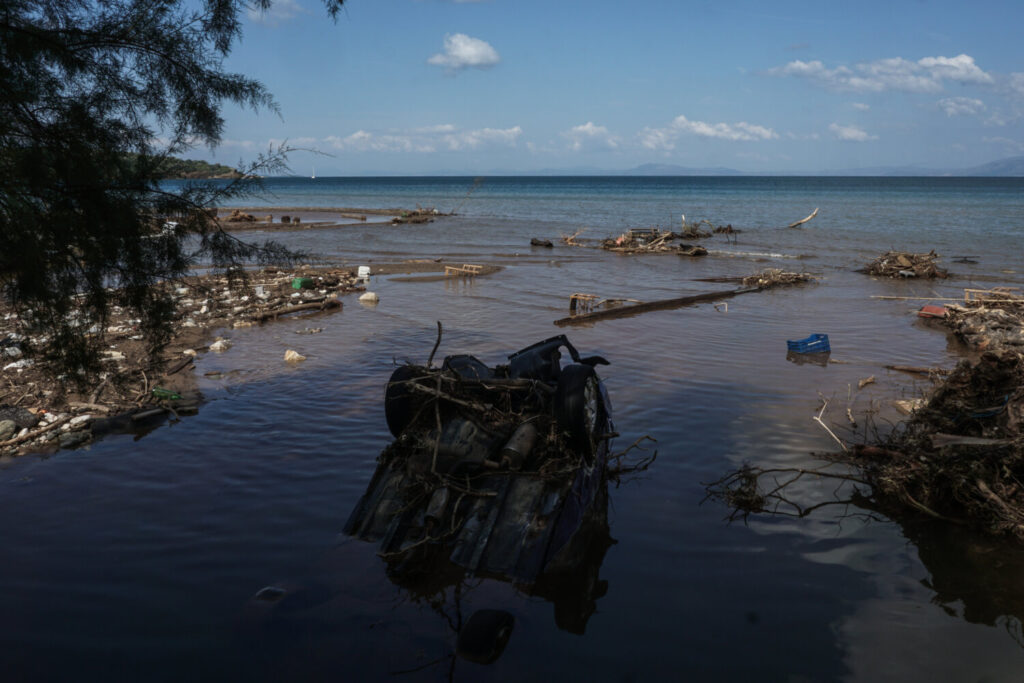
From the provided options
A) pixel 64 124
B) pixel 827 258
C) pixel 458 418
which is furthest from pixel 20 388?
pixel 827 258

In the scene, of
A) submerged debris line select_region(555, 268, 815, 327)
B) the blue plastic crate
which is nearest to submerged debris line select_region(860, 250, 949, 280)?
submerged debris line select_region(555, 268, 815, 327)

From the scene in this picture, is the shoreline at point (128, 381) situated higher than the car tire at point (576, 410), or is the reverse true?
the car tire at point (576, 410)

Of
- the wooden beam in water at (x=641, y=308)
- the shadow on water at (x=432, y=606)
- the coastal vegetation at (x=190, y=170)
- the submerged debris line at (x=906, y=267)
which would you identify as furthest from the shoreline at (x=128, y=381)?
the submerged debris line at (x=906, y=267)

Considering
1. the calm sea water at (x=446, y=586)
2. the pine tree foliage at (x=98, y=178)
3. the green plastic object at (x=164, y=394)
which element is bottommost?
the calm sea water at (x=446, y=586)

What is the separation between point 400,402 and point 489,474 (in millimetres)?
1312

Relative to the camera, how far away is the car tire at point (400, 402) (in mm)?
6457

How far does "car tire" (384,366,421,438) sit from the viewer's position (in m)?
6.46

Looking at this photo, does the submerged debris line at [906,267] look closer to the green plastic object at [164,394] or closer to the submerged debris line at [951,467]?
the submerged debris line at [951,467]

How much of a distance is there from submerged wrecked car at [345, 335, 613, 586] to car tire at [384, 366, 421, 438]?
1 centimetres

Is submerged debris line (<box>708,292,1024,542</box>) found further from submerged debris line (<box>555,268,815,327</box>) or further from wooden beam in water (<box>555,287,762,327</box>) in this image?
submerged debris line (<box>555,268,815,327</box>)

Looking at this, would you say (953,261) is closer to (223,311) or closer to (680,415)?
(680,415)

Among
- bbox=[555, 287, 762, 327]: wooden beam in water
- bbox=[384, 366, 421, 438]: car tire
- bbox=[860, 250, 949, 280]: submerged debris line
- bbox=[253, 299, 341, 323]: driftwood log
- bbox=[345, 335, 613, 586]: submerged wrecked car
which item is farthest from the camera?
bbox=[860, 250, 949, 280]: submerged debris line

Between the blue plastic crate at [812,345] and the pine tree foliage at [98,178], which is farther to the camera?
the blue plastic crate at [812,345]

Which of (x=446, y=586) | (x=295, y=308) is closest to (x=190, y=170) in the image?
(x=446, y=586)
